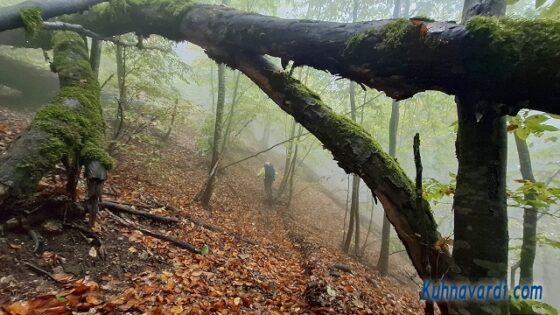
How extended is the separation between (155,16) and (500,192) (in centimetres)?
572

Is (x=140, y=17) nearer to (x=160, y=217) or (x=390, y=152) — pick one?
(x=160, y=217)

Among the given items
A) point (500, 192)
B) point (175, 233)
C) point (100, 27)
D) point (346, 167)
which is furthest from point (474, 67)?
point (100, 27)

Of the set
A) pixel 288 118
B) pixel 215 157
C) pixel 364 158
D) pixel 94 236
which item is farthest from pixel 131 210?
pixel 288 118

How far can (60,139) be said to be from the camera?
3.83 meters

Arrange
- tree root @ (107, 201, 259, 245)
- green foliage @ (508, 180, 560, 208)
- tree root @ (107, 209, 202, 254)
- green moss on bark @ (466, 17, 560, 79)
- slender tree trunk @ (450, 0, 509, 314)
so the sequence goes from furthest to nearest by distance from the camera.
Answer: tree root @ (107, 201, 259, 245) < tree root @ (107, 209, 202, 254) < green foliage @ (508, 180, 560, 208) < slender tree trunk @ (450, 0, 509, 314) < green moss on bark @ (466, 17, 560, 79)

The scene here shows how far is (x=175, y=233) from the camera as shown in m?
5.45

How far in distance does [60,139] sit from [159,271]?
209 cm

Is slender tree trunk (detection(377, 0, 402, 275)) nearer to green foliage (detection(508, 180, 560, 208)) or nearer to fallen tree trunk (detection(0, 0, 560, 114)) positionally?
green foliage (detection(508, 180, 560, 208))

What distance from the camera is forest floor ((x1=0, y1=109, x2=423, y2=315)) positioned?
3.05 metres

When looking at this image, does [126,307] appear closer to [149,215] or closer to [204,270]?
[204,270]

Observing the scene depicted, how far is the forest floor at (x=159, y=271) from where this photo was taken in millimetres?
3055

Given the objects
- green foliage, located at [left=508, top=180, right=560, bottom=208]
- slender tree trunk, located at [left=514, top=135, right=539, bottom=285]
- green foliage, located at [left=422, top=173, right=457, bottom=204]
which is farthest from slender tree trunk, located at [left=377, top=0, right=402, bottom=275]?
green foliage, located at [left=508, top=180, right=560, bottom=208]

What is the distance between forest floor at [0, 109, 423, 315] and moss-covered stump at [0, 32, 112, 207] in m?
0.53

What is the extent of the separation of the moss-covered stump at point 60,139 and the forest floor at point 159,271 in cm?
53
